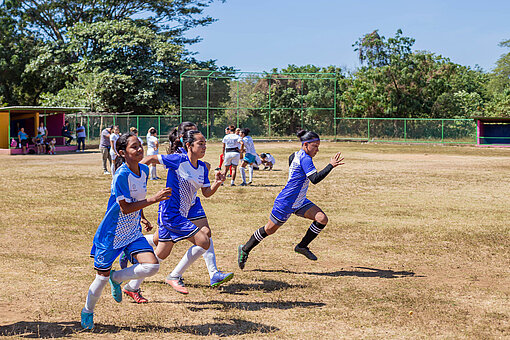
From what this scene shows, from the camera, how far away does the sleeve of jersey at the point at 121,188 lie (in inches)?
199

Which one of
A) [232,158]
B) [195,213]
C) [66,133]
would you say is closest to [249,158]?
[232,158]

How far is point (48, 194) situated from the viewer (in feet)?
47.8

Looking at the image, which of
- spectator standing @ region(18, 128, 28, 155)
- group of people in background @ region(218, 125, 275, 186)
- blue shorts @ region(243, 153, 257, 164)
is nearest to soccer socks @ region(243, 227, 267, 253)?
group of people in background @ region(218, 125, 275, 186)

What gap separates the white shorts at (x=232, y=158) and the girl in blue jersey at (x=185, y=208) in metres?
9.84

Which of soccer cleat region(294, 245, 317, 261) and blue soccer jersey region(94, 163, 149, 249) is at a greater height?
blue soccer jersey region(94, 163, 149, 249)

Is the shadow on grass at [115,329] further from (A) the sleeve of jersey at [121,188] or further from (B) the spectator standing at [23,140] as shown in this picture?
(B) the spectator standing at [23,140]

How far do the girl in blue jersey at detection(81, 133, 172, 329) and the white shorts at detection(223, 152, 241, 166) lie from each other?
1094cm

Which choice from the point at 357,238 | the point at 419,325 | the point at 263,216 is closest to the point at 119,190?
the point at 419,325

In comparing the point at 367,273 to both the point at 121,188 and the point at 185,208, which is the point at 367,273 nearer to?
the point at 185,208

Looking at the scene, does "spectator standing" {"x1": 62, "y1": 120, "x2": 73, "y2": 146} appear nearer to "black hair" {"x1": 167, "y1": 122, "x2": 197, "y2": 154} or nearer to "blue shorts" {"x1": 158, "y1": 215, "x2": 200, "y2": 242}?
"black hair" {"x1": 167, "y1": 122, "x2": 197, "y2": 154}

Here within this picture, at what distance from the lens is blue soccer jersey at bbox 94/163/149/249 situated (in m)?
5.05

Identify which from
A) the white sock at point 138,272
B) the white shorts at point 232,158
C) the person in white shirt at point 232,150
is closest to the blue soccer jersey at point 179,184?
the white sock at point 138,272

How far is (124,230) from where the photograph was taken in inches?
203

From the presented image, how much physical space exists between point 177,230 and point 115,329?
124 centimetres
